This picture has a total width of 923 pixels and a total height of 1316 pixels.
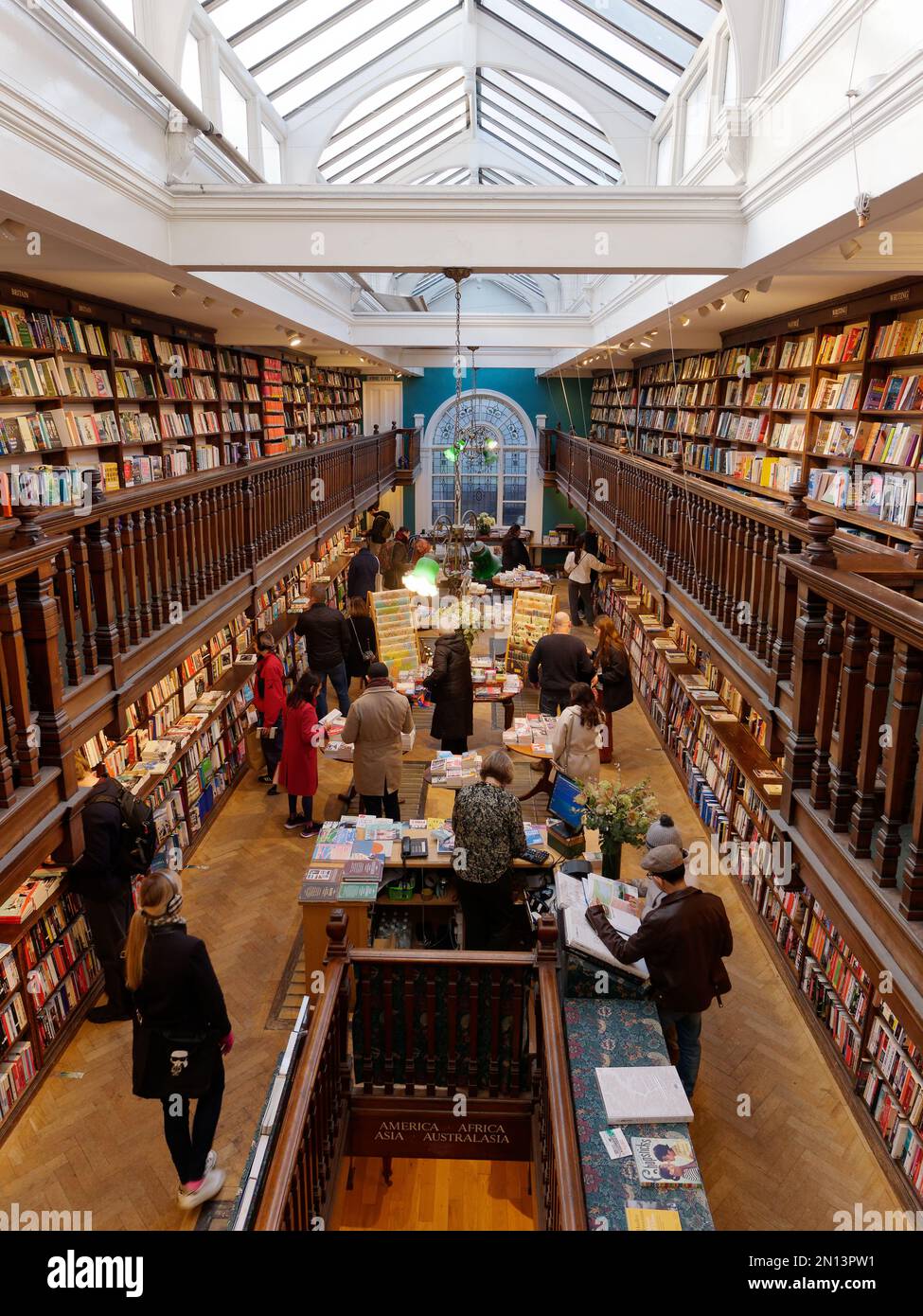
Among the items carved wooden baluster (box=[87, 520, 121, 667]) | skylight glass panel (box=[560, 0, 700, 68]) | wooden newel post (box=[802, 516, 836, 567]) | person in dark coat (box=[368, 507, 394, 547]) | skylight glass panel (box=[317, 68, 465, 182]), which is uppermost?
skylight glass panel (box=[317, 68, 465, 182])

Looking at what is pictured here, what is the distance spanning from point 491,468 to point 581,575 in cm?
991

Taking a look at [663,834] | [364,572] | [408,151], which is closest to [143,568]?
[663,834]

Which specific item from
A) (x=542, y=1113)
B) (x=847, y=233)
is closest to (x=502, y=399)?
(x=847, y=233)

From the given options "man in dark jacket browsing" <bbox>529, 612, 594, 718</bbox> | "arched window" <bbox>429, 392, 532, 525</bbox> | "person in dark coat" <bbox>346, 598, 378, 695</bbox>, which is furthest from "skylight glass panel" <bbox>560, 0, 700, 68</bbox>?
"arched window" <bbox>429, 392, 532, 525</bbox>

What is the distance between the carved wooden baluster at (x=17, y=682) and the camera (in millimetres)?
3105

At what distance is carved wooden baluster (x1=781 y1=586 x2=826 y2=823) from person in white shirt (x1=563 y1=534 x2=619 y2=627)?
889cm

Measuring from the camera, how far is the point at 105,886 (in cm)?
448

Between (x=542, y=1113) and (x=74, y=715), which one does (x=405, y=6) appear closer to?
(x=74, y=715)

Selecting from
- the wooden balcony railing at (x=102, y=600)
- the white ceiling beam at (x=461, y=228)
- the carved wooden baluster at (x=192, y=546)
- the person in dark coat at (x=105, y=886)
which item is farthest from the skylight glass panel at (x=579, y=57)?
the person in dark coat at (x=105, y=886)

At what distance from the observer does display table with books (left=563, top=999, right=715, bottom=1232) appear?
2930 millimetres

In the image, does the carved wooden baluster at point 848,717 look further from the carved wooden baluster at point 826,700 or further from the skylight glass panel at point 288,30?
the skylight glass panel at point 288,30

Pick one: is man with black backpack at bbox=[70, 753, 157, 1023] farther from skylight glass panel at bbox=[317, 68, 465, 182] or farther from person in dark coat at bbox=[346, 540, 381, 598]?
skylight glass panel at bbox=[317, 68, 465, 182]

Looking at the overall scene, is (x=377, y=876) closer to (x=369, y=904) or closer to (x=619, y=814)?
(x=369, y=904)

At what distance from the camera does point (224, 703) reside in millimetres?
7316
